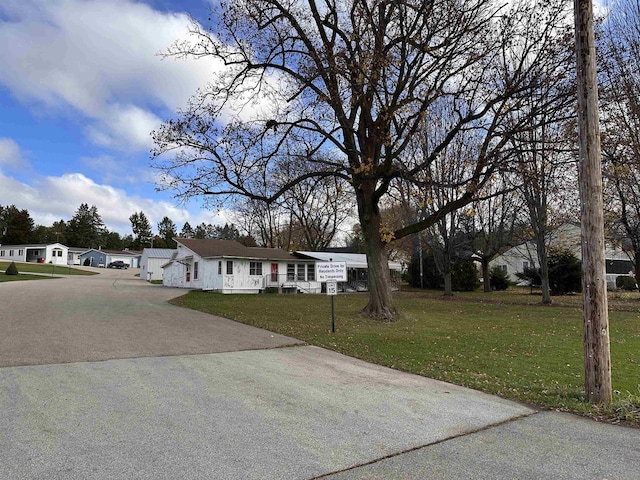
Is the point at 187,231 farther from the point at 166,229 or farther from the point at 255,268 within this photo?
the point at 255,268

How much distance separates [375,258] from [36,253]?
253ft

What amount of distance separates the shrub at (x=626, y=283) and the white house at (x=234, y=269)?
85.9 feet

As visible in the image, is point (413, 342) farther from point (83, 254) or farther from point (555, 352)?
point (83, 254)

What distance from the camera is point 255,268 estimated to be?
32281 mm

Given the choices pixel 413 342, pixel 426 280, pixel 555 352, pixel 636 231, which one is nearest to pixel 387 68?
pixel 413 342

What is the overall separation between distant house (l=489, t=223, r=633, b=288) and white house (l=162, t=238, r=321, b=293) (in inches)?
672

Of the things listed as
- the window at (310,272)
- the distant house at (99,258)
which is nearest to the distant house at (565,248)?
the window at (310,272)

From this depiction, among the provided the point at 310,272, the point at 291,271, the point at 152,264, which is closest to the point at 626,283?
the point at 310,272

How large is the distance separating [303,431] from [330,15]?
15.4 m

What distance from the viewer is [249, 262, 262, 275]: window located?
32.0m

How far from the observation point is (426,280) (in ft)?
138

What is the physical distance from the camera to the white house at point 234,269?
100 feet

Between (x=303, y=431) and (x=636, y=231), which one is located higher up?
(x=636, y=231)

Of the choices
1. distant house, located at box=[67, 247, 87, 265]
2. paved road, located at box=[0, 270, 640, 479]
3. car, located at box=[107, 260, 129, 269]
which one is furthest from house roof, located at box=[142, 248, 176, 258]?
paved road, located at box=[0, 270, 640, 479]
